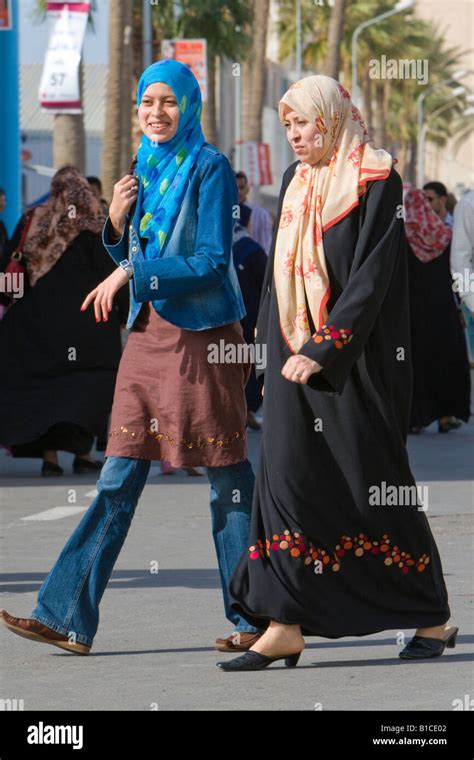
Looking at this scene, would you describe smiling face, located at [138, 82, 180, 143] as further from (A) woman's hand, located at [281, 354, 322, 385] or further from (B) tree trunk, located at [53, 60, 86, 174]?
(B) tree trunk, located at [53, 60, 86, 174]

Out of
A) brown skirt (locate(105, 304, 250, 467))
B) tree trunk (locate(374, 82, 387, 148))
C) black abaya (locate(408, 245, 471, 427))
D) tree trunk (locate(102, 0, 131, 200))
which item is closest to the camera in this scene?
brown skirt (locate(105, 304, 250, 467))

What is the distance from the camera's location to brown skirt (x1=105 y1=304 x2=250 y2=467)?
6.09m

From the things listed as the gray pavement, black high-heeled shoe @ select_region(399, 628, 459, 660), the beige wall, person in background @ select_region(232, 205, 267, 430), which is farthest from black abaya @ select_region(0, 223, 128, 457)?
the beige wall

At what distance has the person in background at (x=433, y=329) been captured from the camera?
14625 mm

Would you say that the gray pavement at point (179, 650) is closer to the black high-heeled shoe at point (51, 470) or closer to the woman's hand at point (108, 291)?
the woman's hand at point (108, 291)

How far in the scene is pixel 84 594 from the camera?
6.05 meters

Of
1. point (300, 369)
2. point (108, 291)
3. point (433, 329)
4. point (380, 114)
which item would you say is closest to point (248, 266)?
point (433, 329)

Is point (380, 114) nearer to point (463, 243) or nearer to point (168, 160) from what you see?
point (463, 243)

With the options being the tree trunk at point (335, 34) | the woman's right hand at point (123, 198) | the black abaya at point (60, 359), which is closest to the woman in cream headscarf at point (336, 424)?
the woman's right hand at point (123, 198)

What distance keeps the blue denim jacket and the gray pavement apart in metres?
1.09

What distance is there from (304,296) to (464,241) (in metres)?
6.92

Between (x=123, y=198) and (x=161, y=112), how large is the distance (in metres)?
0.30

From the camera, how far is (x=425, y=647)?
5.98 m

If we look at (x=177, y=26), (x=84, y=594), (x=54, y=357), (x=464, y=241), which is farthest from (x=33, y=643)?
(x=177, y=26)
